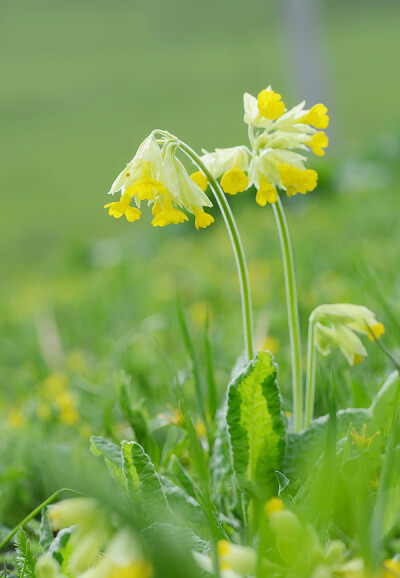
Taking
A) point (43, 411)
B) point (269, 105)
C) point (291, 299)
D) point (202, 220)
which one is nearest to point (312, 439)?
point (291, 299)

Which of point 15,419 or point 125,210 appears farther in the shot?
point 15,419

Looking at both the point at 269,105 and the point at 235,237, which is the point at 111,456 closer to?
the point at 235,237

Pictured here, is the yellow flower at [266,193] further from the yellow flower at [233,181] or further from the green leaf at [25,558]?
the green leaf at [25,558]

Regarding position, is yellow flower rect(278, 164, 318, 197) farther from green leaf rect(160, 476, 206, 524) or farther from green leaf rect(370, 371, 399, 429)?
green leaf rect(160, 476, 206, 524)

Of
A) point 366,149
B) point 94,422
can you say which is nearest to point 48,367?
point 94,422

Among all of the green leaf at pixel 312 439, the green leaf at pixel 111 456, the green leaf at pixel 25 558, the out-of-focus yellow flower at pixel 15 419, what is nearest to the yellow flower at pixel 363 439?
the green leaf at pixel 312 439

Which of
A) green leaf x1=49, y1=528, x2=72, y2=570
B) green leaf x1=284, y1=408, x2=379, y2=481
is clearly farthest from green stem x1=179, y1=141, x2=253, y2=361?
green leaf x1=49, y1=528, x2=72, y2=570
